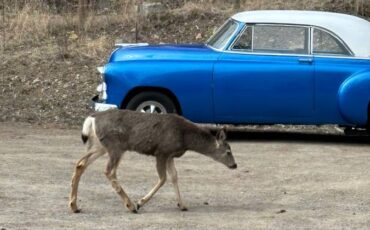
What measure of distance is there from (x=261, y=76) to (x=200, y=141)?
3.74m

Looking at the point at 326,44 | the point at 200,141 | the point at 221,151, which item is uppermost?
the point at 326,44

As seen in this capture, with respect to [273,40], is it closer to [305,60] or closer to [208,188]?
[305,60]

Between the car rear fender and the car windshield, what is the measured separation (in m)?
1.70

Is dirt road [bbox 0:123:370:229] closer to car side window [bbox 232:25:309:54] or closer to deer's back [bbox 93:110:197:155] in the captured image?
deer's back [bbox 93:110:197:155]

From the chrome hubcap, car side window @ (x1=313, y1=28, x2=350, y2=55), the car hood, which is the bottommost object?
the chrome hubcap

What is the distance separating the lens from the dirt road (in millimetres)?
7688

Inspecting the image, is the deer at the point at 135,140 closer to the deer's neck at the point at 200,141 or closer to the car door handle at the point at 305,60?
the deer's neck at the point at 200,141

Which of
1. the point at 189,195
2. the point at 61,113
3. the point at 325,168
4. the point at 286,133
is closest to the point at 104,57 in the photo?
the point at 61,113

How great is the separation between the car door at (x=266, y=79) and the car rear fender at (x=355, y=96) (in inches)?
16.1

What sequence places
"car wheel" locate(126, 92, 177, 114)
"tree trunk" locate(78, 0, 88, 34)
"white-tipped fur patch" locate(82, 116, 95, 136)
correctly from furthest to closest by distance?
1. "tree trunk" locate(78, 0, 88, 34)
2. "car wheel" locate(126, 92, 177, 114)
3. "white-tipped fur patch" locate(82, 116, 95, 136)

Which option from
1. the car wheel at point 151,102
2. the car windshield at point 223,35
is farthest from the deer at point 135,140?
the car windshield at point 223,35

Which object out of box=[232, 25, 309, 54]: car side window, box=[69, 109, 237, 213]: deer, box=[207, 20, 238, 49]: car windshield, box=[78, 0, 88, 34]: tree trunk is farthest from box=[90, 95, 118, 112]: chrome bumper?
box=[78, 0, 88, 34]: tree trunk

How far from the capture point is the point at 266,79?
11.9 meters

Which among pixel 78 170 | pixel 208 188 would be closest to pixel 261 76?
pixel 208 188
